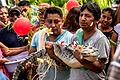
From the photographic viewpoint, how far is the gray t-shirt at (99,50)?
9.73 ft

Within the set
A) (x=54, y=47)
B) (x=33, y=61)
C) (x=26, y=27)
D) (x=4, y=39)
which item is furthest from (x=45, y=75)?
(x=4, y=39)

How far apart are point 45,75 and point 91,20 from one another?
2.63ft

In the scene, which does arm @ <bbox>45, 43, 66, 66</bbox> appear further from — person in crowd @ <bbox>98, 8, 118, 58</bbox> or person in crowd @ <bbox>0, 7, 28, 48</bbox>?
person in crowd @ <bbox>0, 7, 28, 48</bbox>

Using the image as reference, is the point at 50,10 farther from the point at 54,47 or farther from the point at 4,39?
the point at 4,39

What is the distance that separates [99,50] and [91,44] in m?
0.11

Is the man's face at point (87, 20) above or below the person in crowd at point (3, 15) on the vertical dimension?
above

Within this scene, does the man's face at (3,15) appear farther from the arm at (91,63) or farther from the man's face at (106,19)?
the arm at (91,63)

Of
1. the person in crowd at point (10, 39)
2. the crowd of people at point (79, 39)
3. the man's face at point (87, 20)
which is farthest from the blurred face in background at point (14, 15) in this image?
the man's face at point (87, 20)

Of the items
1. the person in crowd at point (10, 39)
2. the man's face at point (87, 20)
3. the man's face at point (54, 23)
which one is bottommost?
the person in crowd at point (10, 39)

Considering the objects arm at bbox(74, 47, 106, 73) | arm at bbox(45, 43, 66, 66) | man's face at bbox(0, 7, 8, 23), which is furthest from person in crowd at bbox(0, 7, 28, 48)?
arm at bbox(74, 47, 106, 73)

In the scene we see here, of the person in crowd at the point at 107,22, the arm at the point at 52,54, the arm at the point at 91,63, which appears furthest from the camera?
the person in crowd at the point at 107,22

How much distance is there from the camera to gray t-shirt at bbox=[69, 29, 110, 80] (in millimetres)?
2965

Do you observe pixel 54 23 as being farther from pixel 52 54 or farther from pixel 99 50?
pixel 99 50

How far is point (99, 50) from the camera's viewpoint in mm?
2949
